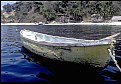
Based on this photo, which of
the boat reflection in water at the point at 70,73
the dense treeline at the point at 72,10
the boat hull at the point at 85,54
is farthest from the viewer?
the dense treeline at the point at 72,10

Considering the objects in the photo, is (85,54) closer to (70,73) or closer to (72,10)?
(70,73)

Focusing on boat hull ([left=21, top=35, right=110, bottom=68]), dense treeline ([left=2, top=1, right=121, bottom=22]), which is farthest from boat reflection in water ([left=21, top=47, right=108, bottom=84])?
dense treeline ([left=2, top=1, right=121, bottom=22])

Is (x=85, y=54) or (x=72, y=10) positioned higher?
(x=72, y=10)

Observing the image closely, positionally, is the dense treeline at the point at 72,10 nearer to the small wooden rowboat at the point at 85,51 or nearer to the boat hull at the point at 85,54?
the small wooden rowboat at the point at 85,51

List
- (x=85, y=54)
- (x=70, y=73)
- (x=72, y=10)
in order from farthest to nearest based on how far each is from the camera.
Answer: (x=72, y=10)
(x=70, y=73)
(x=85, y=54)

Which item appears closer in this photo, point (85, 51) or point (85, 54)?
point (85, 51)

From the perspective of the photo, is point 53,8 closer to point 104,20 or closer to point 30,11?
point 30,11

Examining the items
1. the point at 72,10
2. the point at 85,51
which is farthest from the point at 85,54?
the point at 72,10

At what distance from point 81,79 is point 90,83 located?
28.9 inches

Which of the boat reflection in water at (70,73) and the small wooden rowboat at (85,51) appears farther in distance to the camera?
the boat reflection in water at (70,73)

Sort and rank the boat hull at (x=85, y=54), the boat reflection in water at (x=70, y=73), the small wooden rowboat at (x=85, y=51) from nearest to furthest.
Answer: the small wooden rowboat at (x=85, y=51) → the boat hull at (x=85, y=54) → the boat reflection in water at (x=70, y=73)

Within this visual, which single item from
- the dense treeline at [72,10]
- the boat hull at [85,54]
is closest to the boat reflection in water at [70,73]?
the boat hull at [85,54]

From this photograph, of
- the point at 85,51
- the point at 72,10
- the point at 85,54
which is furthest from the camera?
the point at 72,10

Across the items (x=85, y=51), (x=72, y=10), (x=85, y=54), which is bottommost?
(x=85, y=54)
